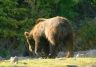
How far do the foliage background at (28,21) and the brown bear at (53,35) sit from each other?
4.33 metres

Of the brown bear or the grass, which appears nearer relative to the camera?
the grass

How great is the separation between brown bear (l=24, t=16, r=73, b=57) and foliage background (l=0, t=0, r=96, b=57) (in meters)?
4.33

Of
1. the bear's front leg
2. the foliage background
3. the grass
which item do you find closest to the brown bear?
the bear's front leg

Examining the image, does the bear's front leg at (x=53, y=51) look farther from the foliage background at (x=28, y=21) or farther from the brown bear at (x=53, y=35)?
the foliage background at (x=28, y=21)

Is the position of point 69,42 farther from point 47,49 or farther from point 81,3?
point 81,3

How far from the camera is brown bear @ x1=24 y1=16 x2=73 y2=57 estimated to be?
1541 cm

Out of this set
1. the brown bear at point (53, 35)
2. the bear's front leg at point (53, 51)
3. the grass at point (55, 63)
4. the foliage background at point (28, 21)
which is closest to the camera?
the grass at point (55, 63)

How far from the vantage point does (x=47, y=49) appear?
17.1 metres

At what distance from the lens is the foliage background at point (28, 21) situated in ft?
70.1

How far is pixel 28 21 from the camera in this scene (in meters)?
21.7

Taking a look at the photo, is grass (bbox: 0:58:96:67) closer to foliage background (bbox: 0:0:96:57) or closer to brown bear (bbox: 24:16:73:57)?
brown bear (bbox: 24:16:73:57)

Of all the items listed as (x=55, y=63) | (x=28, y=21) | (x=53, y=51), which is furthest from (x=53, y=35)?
(x=28, y=21)

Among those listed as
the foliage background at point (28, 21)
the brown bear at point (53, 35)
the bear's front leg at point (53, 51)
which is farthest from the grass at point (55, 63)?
the foliage background at point (28, 21)

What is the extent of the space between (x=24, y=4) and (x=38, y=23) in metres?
5.62
